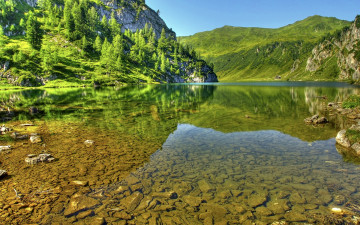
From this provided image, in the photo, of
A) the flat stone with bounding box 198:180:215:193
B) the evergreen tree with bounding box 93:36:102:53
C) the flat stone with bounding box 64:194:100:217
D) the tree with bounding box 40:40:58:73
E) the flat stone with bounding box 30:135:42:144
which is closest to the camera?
the flat stone with bounding box 64:194:100:217

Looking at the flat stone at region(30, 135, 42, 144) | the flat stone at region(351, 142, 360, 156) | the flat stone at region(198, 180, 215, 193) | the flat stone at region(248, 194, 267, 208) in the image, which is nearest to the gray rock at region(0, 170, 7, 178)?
the flat stone at region(30, 135, 42, 144)

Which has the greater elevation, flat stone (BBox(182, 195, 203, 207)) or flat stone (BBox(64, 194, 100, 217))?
flat stone (BBox(64, 194, 100, 217))

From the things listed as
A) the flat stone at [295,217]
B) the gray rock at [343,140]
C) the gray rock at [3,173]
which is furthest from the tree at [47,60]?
the flat stone at [295,217]

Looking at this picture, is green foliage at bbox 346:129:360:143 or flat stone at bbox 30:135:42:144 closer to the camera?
green foliage at bbox 346:129:360:143

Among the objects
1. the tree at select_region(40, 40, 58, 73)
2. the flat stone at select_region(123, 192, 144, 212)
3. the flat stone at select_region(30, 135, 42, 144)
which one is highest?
the tree at select_region(40, 40, 58, 73)

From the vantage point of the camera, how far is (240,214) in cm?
869

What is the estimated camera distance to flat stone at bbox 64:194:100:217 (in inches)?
348

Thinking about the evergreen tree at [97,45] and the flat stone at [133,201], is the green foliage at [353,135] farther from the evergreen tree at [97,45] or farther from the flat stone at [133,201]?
the evergreen tree at [97,45]

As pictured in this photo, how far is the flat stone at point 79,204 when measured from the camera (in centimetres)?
884

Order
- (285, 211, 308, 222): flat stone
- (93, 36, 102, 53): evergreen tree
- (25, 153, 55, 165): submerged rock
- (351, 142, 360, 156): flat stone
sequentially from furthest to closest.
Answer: (93, 36, 102, 53): evergreen tree
(351, 142, 360, 156): flat stone
(25, 153, 55, 165): submerged rock
(285, 211, 308, 222): flat stone

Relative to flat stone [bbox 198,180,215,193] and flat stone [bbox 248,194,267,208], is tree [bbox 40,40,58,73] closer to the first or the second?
flat stone [bbox 198,180,215,193]

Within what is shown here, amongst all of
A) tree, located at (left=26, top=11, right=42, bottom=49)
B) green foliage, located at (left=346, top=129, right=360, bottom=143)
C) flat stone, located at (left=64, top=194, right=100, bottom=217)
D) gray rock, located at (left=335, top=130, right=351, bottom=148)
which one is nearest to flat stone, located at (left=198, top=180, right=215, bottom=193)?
flat stone, located at (left=64, top=194, right=100, bottom=217)

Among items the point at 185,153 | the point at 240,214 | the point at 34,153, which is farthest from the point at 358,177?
the point at 34,153

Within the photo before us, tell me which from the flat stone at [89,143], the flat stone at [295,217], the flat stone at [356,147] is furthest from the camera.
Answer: the flat stone at [89,143]
